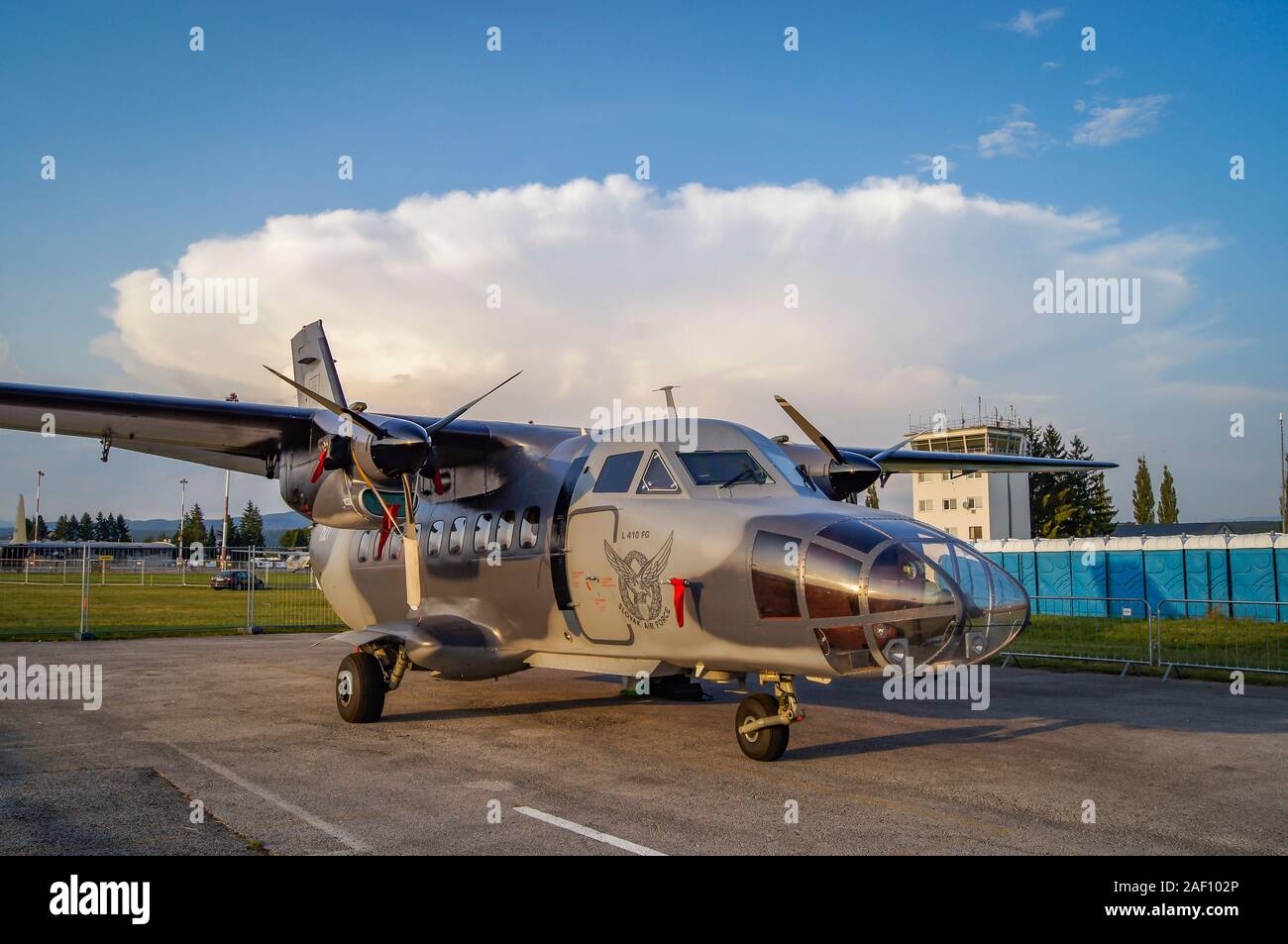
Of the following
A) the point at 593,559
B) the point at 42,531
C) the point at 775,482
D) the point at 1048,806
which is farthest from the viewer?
the point at 42,531

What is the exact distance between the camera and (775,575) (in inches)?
307

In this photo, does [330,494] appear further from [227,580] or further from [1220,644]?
[227,580]

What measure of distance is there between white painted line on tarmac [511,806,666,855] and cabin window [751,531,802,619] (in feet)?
7.78

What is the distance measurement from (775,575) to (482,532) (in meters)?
4.48

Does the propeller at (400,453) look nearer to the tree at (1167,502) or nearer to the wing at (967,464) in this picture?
the wing at (967,464)

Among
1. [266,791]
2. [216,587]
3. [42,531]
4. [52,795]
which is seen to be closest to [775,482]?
[266,791]

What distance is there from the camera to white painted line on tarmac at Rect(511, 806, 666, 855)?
5916 mm

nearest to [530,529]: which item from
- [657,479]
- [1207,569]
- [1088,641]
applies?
[657,479]

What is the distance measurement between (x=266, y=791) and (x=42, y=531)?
165m

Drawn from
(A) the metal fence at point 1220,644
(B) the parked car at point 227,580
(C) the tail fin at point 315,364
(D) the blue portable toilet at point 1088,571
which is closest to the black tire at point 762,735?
(C) the tail fin at point 315,364

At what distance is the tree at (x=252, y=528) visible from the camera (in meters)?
122

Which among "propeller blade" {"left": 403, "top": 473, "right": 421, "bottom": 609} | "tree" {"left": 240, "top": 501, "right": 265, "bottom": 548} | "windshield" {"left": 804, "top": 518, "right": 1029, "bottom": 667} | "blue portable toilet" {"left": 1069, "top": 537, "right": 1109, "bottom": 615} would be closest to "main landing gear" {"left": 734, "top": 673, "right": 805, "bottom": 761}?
"windshield" {"left": 804, "top": 518, "right": 1029, "bottom": 667}
